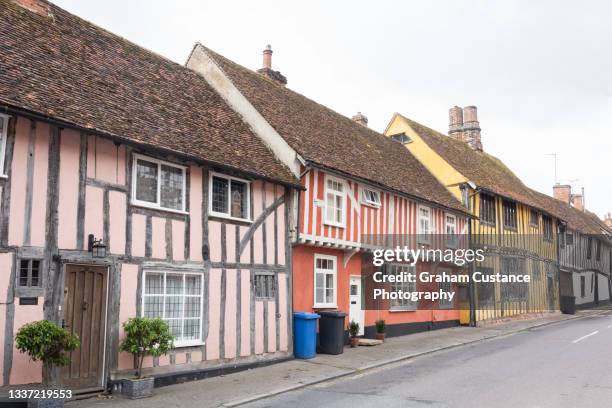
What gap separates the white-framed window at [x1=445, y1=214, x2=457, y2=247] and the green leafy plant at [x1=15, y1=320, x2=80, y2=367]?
16.8 meters

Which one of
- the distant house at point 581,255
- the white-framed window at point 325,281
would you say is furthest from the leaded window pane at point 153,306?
the distant house at point 581,255

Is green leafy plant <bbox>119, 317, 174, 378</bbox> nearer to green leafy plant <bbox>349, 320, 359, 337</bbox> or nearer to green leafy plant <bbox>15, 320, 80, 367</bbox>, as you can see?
green leafy plant <bbox>15, 320, 80, 367</bbox>

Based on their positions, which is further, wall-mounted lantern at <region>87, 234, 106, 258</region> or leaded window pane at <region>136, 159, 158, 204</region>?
leaded window pane at <region>136, 159, 158, 204</region>

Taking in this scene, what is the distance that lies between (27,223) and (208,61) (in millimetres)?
9874

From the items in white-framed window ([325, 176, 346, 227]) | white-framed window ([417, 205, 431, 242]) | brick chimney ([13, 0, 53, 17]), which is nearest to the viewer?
brick chimney ([13, 0, 53, 17])

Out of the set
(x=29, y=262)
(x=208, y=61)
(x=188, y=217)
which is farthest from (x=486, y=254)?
(x=29, y=262)

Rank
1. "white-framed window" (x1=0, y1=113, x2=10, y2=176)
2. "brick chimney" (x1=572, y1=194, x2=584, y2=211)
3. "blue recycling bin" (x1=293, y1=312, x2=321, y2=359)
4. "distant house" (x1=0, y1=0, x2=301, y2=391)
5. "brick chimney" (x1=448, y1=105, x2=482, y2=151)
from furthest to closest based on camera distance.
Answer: "brick chimney" (x1=572, y1=194, x2=584, y2=211)
"brick chimney" (x1=448, y1=105, x2=482, y2=151)
"blue recycling bin" (x1=293, y1=312, x2=321, y2=359)
"distant house" (x1=0, y1=0, x2=301, y2=391)
"white-framed window" (x1=0, y1=113, x2=10, y2=176)

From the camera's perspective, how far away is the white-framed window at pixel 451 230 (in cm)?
2294

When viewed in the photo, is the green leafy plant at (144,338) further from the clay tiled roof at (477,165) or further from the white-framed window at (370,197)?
the clay tiled roof at (477,165)

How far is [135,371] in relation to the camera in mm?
10586

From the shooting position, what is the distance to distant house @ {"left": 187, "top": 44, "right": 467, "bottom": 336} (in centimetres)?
1570

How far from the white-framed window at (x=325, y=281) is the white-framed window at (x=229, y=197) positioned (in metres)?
3.40

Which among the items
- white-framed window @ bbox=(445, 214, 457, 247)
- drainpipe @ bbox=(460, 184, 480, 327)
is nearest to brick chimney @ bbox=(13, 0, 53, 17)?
white-framed window @ bbox=(445, 214, 457, 247)

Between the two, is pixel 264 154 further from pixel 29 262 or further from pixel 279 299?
pixel 29 262
